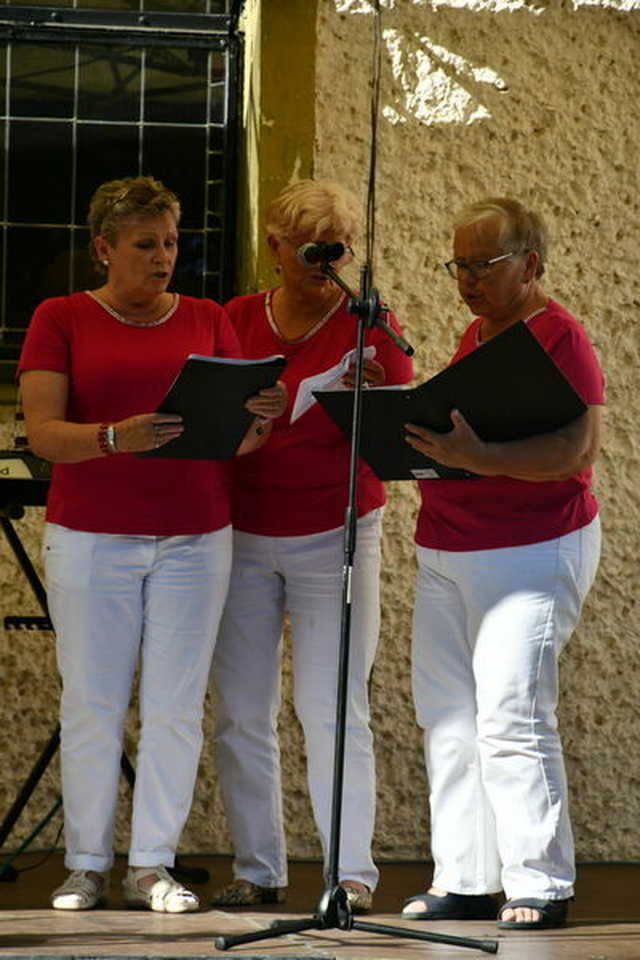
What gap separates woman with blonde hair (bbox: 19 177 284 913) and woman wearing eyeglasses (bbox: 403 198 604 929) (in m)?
0.51

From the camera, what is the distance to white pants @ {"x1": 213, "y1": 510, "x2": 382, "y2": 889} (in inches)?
146

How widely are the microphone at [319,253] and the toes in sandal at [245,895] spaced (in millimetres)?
1458

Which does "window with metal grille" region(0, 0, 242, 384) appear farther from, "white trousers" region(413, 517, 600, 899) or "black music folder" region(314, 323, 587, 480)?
"white trousers" region(413, 517, 600, 899)

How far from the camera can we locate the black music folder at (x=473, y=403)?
124 inches

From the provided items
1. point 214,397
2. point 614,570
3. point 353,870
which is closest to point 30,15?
point 214,397

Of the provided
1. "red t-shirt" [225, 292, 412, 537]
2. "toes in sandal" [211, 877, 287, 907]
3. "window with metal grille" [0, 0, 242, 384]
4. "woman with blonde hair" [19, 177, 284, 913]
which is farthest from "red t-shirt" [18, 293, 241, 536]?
"window with metal grille" [0, 0, 242, 384]

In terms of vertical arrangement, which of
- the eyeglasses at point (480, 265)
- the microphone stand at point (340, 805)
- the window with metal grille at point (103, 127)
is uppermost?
the window with metal grille at point (103, 127)

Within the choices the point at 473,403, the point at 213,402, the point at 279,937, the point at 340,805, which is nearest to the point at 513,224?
the point at 473,403

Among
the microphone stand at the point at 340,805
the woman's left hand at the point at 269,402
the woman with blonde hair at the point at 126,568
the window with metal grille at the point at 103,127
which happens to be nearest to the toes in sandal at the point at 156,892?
the woman with blonde hair at the point at 126,568

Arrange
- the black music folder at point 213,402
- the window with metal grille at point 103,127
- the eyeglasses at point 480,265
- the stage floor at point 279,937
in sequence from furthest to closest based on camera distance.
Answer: the window with metal grille at point 103,127, the eyeglasses at point 480,265, the black music folder at point 213,402, the stage floor at point 279,937

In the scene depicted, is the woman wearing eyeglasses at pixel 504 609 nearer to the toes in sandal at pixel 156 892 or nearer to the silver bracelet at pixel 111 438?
the toes in sandal at pixel 156 892

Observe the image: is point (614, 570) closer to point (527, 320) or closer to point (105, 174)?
point (527, 320)

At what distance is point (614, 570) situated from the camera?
180 inches

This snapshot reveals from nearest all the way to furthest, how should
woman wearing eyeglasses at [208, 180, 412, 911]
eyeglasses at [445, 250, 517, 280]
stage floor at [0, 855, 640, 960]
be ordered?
1. stage floor at [0, 855, 640, 960]
2. eyeglasses at [445, 250, 517, 280]
3. woman wearing eyeglasses at [208, 180, 412, 911]
